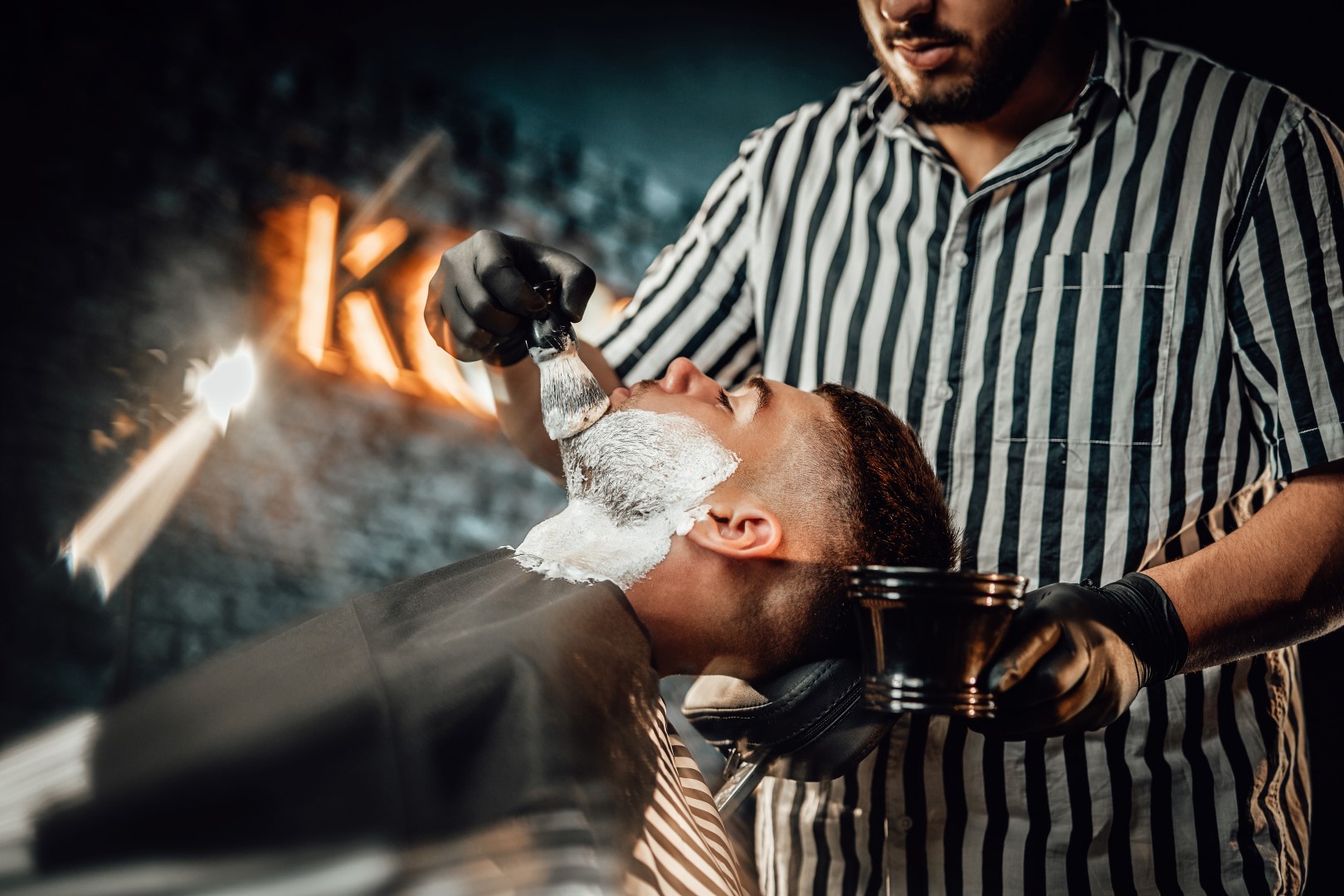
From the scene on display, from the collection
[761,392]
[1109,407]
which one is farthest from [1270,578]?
[761,392]

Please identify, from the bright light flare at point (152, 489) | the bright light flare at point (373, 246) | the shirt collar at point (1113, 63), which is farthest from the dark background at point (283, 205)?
the shirt collar at point (1113, 63)

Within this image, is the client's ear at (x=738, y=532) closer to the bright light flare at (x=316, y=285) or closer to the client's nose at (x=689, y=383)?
the client's nose at (x=689, y=383)

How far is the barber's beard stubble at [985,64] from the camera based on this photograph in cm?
160

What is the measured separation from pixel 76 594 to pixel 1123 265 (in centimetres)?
338

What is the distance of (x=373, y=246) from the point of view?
4.04 meters

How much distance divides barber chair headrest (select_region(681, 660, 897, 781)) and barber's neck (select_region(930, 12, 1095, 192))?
1.02 m

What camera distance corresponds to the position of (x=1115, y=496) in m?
1.51

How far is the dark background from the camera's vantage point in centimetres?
303

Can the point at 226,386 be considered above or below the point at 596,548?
above

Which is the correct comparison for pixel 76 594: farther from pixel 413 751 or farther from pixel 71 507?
pixel 413 751

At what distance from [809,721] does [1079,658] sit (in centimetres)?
37

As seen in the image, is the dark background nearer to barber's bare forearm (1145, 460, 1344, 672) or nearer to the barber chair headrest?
barber's bare forearm (1145, 460, 1344, 672)

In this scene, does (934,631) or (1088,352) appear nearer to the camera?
(934,631)

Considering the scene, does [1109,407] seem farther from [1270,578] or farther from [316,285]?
[316,285]
